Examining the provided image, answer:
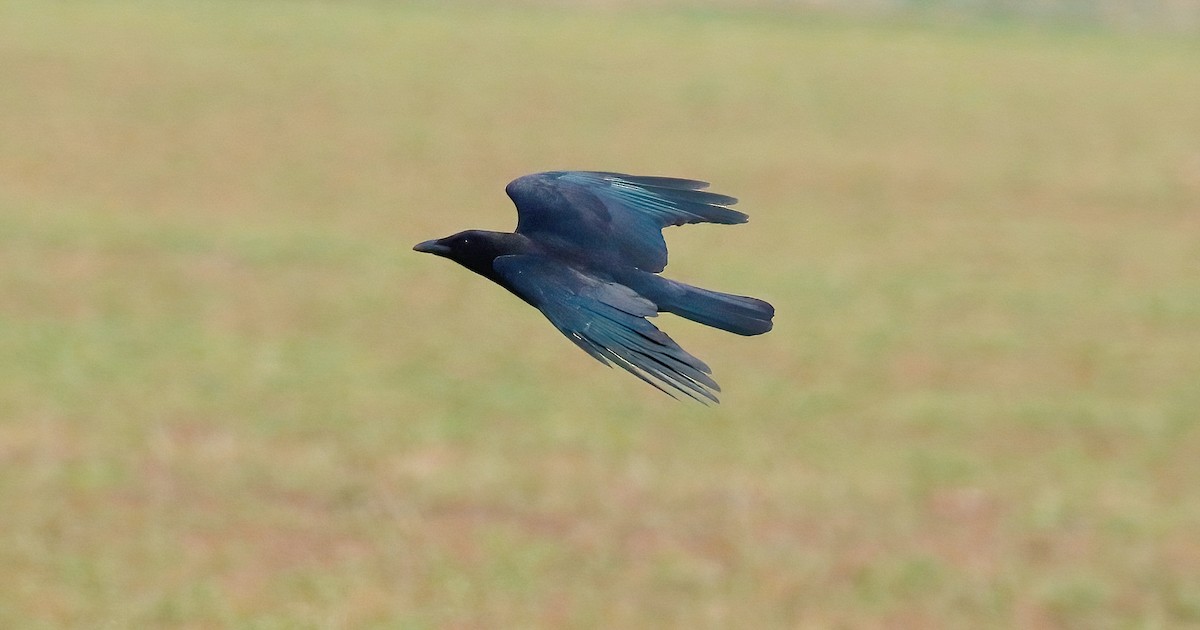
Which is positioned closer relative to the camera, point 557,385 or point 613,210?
point 613,210

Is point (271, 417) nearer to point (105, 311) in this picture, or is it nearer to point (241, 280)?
point (105, 311)

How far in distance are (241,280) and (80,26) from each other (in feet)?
96.0

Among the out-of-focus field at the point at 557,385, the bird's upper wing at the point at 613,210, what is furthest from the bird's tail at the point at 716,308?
the out-of-focus field at the point at 557,385

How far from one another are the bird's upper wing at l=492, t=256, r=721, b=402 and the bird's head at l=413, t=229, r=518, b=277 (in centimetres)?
5

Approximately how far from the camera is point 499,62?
43.7 m

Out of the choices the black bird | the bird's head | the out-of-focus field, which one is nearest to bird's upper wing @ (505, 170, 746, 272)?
the black bird

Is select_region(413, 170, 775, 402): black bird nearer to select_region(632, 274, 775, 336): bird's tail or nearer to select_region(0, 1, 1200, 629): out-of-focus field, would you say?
select_region(632, 274, 775, 336): bird's tail

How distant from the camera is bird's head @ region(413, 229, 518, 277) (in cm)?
294

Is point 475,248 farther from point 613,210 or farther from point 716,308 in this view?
point 613,210

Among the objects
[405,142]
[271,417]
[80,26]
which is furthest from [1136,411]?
[80,26]

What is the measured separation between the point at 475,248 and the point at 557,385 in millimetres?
11827

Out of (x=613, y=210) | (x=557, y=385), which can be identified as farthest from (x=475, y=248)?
(x=557, y=385)

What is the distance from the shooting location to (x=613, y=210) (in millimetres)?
3430

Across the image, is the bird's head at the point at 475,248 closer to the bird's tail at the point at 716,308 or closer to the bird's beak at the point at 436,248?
the bird's beak at the point at 436,248
